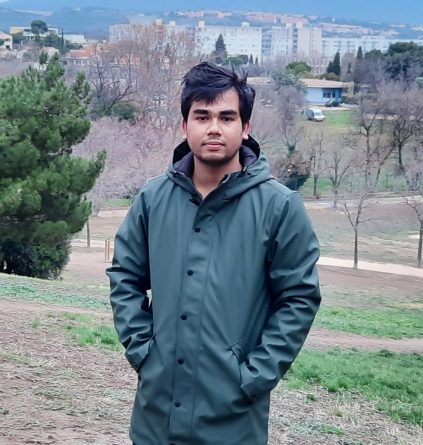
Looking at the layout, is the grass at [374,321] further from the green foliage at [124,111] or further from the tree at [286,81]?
the tree at [286,81]

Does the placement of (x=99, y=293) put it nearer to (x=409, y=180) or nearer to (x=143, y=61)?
(x=409, y=180)

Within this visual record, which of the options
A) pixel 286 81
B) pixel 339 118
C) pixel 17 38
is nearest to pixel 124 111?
pixel 339 118

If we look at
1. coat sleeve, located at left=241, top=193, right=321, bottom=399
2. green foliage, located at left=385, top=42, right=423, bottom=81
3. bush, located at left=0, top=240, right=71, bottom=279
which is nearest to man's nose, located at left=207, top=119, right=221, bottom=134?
coat sleeve, located at left=241, top=193, right=321, bottom=399

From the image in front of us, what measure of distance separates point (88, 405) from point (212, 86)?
3062mm

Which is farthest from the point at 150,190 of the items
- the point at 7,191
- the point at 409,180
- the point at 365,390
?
the point at 409,180

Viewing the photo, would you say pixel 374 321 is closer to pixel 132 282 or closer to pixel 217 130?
pixel 132 282

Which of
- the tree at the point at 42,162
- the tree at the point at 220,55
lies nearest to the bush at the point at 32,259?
the tree at the point at 42,162

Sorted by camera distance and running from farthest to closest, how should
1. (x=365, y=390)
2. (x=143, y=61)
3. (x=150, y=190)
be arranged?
(x=143, y=61) → (x=365, y=390) → (x=150, y=190)

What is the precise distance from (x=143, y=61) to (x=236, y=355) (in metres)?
51.2

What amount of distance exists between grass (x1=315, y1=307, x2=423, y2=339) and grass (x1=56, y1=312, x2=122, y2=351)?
4.77 metres

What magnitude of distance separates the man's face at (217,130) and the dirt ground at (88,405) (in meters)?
2.38

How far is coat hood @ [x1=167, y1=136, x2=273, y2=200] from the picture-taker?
111 inches

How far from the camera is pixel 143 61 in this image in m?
52.9

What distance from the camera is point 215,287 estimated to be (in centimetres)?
276
